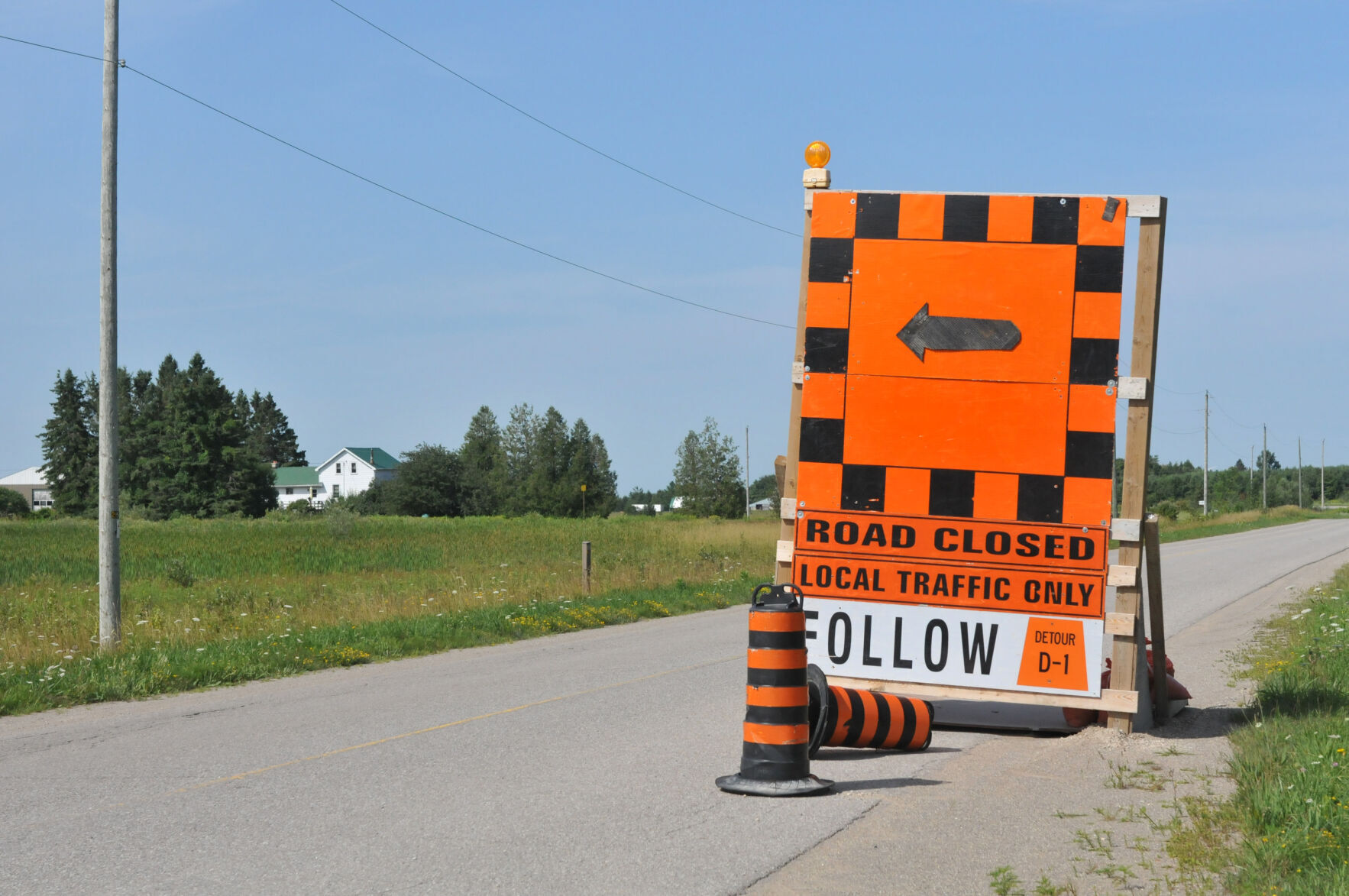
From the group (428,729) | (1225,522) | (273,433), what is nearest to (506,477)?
(273,433)

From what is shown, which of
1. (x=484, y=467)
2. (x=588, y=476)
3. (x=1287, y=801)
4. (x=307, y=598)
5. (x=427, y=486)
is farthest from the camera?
(x=484, y=467)

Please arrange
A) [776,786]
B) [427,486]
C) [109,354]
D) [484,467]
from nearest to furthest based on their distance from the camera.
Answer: [776,786] < [109,354] < [427,486] < [484,467]

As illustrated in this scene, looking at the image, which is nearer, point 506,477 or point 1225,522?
point 1225,522

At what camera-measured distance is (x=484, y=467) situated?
147 meters

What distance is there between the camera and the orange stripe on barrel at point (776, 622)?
6.80 metres

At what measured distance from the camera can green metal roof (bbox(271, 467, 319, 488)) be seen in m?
158

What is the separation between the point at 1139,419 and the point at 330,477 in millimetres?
159171

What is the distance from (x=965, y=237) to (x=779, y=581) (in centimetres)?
288

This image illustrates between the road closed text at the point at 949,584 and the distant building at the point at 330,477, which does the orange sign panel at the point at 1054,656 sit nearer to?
the road closed text at the point at 949,584

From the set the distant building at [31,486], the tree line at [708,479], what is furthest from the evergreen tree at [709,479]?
the distant building at [31,486]

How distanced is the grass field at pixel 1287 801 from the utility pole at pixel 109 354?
1235 cm

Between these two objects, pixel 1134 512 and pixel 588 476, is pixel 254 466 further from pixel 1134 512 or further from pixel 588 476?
pixel 1134 512

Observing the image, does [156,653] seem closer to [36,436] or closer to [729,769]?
[729,769]

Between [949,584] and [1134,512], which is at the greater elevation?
[1134,512]
